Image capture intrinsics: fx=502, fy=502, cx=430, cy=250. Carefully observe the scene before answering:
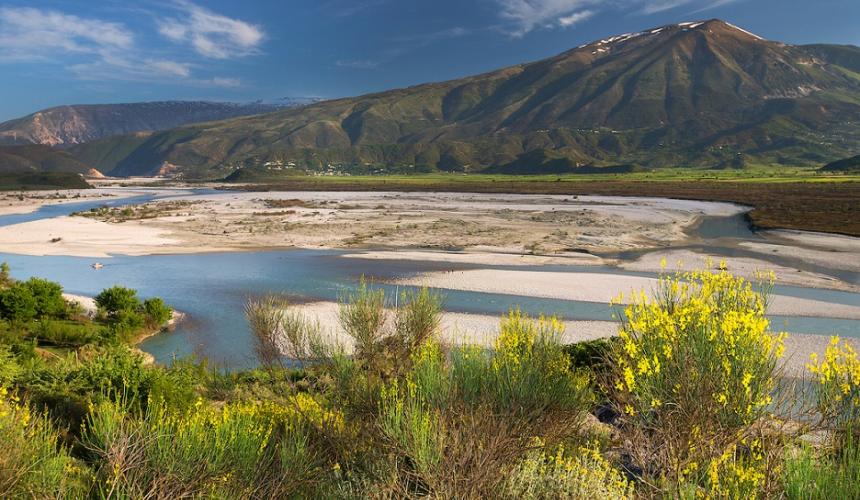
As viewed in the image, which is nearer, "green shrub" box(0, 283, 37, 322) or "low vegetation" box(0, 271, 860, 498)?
"low vegetation" box(0, 271, 860, 498)

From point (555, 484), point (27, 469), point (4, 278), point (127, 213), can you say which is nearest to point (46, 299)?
point (4, 278)

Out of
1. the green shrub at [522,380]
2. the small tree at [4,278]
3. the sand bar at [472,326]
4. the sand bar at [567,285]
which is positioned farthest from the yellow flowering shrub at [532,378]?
the small tree at [4,278]

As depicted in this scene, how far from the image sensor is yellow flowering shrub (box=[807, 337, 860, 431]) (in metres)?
6.71

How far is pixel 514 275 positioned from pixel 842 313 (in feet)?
64.6

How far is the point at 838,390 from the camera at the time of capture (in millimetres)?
6859

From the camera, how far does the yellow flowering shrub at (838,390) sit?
6.71 metres

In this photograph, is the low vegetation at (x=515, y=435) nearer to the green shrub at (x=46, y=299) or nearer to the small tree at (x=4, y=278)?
the green shrub at (x=46, y=299)

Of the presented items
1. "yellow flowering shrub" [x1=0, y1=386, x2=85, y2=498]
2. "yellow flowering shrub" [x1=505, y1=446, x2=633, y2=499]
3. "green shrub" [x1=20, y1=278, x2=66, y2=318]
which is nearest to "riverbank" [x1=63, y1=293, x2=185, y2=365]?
"green shrub" [x1=20, y1=278, x2=66, y2=318]

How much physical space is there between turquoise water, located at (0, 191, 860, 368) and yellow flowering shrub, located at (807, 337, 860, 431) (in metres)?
17.8

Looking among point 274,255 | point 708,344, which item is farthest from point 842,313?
point 274,255

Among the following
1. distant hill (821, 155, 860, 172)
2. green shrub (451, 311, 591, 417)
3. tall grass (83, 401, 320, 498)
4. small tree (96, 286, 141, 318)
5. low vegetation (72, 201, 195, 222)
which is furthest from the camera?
distant hill (821, 155, 860, 172)

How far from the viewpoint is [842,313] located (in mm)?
28266

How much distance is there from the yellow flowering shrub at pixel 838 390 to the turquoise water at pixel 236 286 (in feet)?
58.4

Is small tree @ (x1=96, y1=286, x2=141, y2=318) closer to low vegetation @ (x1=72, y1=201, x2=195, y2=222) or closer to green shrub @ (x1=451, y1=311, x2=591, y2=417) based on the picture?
green shrub @ (x1=451, y1=311, x2=591, y2=417)
